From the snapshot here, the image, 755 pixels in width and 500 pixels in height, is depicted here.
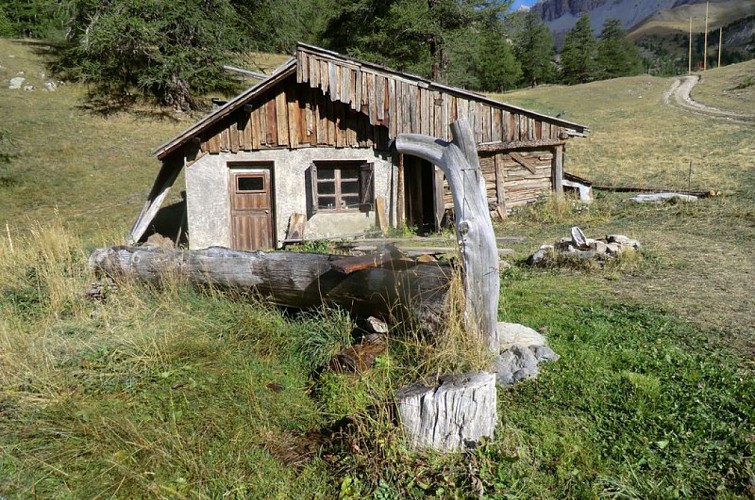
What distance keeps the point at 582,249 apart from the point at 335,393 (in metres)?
5.91

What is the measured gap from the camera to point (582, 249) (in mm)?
8562

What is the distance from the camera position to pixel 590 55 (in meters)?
66.6

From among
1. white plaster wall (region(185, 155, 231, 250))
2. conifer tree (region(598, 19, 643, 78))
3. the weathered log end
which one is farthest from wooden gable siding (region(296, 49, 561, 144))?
conifer tree (region(598, 19, 643, 78))

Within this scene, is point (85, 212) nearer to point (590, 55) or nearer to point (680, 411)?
point (680, 411)

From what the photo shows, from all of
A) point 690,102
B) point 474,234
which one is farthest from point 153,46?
point 690,102

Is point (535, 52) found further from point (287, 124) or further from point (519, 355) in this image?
point (519, 355)

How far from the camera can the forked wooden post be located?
14.3 feet

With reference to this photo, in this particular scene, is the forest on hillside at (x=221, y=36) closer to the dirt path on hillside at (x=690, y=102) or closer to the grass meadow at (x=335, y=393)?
the dirt path on hillside at (x=690, y=102)

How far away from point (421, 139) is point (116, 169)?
1967cm

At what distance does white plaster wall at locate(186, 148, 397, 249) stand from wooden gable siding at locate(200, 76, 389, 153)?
23cm

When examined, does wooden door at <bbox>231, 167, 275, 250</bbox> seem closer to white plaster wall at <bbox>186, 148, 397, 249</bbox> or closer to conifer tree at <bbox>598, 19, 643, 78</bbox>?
white plaster wall at <bbox>186, 148, 397, 249</bbox>

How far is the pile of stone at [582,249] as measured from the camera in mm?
8344

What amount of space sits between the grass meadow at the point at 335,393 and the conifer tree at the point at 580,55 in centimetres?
6540

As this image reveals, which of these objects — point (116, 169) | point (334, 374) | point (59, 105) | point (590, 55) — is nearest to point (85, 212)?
point (116, 169)
